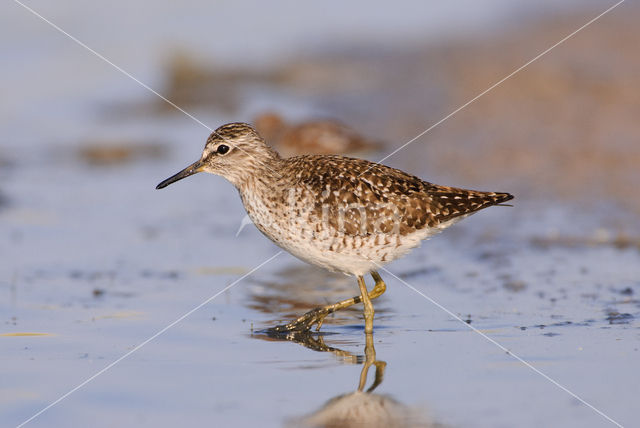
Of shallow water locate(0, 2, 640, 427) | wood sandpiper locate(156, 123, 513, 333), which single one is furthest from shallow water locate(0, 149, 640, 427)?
wood sandpiper locate(156, 123, 513, 333)

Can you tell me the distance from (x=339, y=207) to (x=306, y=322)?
101 centimetres

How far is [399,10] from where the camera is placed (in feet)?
95.5

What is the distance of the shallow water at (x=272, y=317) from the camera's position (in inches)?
245

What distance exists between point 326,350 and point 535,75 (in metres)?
12.7

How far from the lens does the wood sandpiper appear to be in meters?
→ 8.23

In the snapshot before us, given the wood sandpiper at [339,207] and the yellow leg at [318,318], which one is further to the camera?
the wood sandpiper at [339,207]

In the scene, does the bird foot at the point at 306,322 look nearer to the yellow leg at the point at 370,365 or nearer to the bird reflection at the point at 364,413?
the yellow leg at the point at 370,365

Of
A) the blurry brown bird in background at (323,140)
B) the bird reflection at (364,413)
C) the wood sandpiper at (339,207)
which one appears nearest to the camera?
the bird reflection at (364,413)

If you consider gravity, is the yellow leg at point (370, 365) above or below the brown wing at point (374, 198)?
below

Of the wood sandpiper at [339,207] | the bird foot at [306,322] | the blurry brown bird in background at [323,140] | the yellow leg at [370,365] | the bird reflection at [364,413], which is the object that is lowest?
the bird reflection at [364,413]

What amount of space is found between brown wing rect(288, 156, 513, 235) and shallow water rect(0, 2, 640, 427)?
0.86 m

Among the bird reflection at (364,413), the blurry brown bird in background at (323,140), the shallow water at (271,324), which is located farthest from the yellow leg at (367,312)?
the blurry brown bird in background at (323,140)

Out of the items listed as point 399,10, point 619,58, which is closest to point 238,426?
point 619,58

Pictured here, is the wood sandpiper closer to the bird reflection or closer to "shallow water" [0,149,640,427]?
"shallow water" [0,149,640,427]
